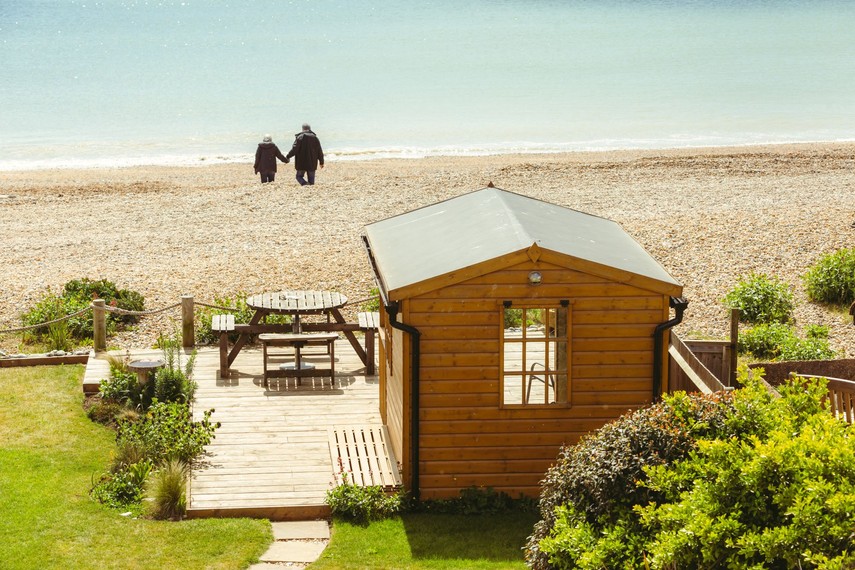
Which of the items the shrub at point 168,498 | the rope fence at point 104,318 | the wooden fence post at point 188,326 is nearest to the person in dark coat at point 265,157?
the rope fence at point 104,318

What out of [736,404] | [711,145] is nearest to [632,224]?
[736,404]

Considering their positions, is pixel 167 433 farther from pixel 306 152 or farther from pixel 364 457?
pixel 306 152

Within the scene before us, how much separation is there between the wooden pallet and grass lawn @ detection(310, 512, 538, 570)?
0.69 metres

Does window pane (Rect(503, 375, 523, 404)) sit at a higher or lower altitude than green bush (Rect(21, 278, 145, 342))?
lower

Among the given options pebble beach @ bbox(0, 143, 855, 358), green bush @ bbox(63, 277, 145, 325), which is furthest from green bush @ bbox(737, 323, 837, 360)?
green bush @ bbox(63, 277, 145, 325)

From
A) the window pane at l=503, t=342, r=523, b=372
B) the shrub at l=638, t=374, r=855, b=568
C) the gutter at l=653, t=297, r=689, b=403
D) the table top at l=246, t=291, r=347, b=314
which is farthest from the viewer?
the table top at l=246, t=291, r=347, b=314

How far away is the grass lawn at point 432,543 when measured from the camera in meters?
9.83

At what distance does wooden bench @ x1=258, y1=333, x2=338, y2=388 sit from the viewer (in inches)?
579

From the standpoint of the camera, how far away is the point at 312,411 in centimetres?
1410

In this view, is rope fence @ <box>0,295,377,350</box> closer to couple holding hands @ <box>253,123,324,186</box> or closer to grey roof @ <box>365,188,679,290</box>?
grey roof @ <box>365,188,679,290</box>

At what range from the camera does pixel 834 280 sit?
1817 cm

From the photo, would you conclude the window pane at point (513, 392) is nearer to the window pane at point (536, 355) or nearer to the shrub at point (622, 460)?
the window pane at point (536, 355)

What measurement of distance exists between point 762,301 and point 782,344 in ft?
5.61

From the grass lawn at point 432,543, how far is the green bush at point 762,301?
784 centimetres
